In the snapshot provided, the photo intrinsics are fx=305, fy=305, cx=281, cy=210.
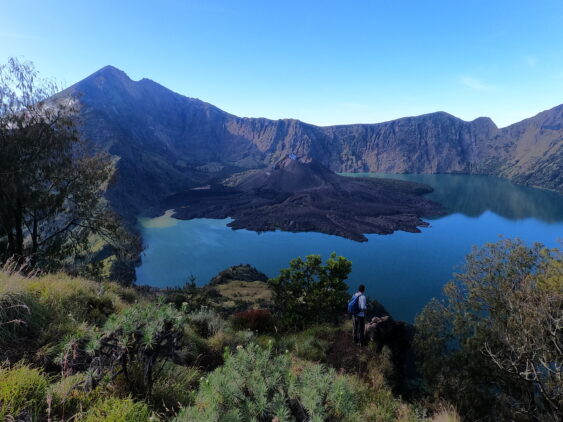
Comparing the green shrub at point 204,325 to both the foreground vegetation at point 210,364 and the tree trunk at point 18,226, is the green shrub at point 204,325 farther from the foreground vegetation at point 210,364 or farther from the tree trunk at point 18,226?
the tree trunk at point 18,226

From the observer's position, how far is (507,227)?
96.8m

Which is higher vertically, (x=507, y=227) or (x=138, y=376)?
(x=138, y=376)

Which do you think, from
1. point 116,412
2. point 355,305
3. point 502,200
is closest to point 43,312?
point 116,412

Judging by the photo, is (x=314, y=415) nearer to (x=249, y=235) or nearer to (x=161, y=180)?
(x=249, y=235)

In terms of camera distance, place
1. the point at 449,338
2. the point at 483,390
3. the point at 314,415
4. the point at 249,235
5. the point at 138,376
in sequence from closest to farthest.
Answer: the point at 314,415 → the point at 138,376 → the point at 483,390 → the point at 449,338 → the point at 249,235

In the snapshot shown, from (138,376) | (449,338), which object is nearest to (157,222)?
(449,338)

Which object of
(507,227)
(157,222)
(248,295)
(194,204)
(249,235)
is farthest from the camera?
(194,204)

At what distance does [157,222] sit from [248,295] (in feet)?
250

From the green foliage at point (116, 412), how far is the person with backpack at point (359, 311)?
9.87 meters

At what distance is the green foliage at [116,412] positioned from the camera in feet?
11.6

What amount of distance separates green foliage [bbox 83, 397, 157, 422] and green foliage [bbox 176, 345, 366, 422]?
58 centimetres

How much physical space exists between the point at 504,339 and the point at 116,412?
56.6ft

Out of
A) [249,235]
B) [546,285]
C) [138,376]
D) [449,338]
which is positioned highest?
[138,376]

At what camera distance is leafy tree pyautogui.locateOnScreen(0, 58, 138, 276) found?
1509cm
